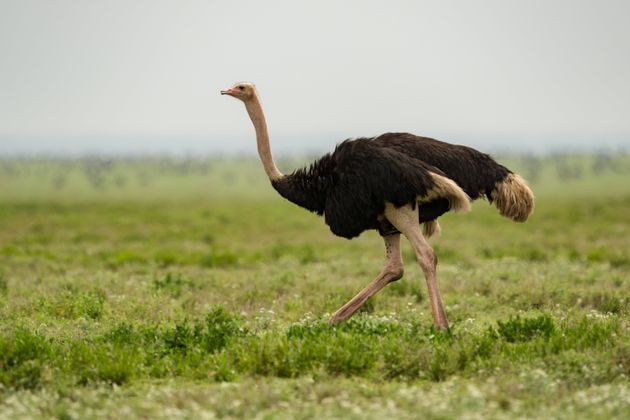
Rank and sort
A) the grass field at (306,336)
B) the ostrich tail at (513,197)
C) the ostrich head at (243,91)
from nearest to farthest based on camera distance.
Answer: the grass field at (306,336), the ostrich tail at (513,197), the ostrich head at (243,91)

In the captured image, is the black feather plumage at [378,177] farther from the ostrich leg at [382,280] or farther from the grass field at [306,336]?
the grass field at [306,336]

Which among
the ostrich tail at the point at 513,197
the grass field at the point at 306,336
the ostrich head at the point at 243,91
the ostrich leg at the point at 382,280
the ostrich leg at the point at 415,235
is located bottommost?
the grass field at the point at 306,336

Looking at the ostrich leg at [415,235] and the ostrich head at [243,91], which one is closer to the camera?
the ostrich leg at [415,235]

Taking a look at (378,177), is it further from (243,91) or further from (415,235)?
(243,91)

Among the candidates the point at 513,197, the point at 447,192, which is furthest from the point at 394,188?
the point at 513,197

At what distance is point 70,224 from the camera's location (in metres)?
30.5

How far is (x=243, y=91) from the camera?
388 inches

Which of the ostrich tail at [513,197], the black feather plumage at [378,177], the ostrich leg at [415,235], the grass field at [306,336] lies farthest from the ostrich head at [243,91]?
the ostrich tail at [513,197]

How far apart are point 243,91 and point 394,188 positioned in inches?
77.2

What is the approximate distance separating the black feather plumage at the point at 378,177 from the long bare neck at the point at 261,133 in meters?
0.18

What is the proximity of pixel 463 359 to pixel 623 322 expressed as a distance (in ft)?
7.37

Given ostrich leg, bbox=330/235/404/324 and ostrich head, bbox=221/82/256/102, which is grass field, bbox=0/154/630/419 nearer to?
ostrich leg, bbox=330/235/404/324

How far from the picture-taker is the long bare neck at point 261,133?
9.85 meters

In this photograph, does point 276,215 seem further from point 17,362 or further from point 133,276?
point 17,362
